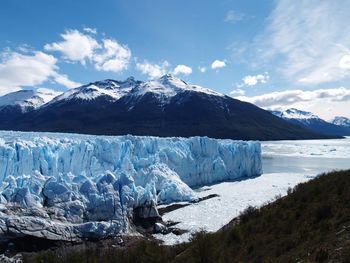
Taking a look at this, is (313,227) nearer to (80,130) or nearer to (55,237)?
(55,237)

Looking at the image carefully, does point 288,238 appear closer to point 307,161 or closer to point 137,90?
point 307,161

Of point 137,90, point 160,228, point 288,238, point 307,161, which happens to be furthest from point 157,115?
point 288,238

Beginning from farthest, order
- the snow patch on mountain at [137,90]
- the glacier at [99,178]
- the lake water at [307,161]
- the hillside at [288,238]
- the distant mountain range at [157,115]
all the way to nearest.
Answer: the snow patch on mountain at [137,90] < the distant mountain range at [157,115] < the lake water at [307,161] < the glacier at [99,178] < the hillside at [288,238]

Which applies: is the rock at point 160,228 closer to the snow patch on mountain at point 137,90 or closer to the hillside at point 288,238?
the hillside at point 288,238

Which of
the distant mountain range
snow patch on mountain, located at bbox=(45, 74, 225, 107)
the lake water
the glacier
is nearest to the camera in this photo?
the glacier

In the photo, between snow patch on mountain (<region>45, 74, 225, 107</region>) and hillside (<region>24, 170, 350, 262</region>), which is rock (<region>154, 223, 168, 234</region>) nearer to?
hillside (<region>24, 170, 350, 262</region>)

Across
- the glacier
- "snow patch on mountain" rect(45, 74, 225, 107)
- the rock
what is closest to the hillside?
the glacier

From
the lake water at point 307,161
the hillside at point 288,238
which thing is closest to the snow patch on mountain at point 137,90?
the lake water at point 307,161
